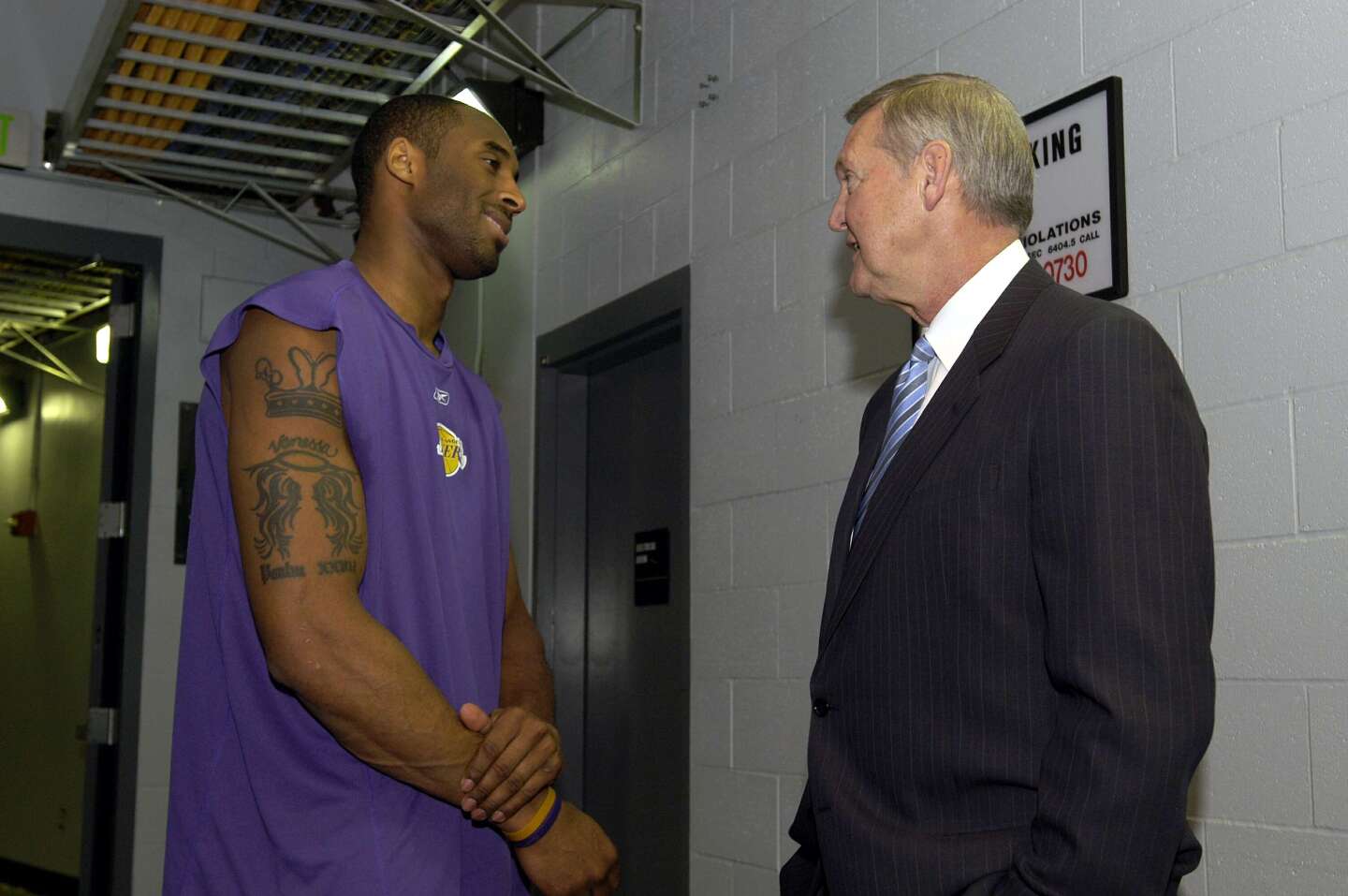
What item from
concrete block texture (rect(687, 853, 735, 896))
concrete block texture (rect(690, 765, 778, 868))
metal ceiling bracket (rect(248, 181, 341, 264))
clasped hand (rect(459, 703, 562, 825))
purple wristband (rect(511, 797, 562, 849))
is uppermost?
metal ceiling bracket (rect(248, 181, 341, 264))

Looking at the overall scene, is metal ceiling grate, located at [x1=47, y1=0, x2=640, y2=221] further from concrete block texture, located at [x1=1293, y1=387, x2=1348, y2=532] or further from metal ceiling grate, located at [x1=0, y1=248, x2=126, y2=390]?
concrete block texture, located at [x1=1293, y1=387, x2=1348, y2=532]

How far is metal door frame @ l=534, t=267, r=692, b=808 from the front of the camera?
4.35 metres

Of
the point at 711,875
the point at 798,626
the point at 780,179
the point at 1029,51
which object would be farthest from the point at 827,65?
the point at 711,875

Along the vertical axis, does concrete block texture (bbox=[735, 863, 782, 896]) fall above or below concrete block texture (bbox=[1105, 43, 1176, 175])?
below

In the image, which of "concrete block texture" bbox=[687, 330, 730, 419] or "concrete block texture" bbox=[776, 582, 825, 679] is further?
"concrete block texture" bbox=[687, 330, 730, 419]

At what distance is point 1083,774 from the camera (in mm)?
1297

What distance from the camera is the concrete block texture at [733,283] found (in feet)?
11.4

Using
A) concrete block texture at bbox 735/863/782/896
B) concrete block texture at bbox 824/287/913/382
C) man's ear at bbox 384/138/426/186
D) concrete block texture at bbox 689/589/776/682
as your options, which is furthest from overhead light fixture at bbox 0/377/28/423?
man's ear at bbox 384/138/426/186

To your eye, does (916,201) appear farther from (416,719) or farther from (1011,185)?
(416,719)

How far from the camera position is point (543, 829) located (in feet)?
5.62

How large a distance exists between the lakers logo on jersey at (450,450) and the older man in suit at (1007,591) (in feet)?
1.82

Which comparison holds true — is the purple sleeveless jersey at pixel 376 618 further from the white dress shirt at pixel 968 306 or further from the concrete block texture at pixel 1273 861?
the concrete block texture at pixel 1273 861

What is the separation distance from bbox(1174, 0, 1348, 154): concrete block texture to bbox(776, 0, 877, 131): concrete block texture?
926mm

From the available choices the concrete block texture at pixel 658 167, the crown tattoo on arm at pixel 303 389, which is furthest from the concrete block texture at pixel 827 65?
the crown tattoo on arm at pixel 303 389
